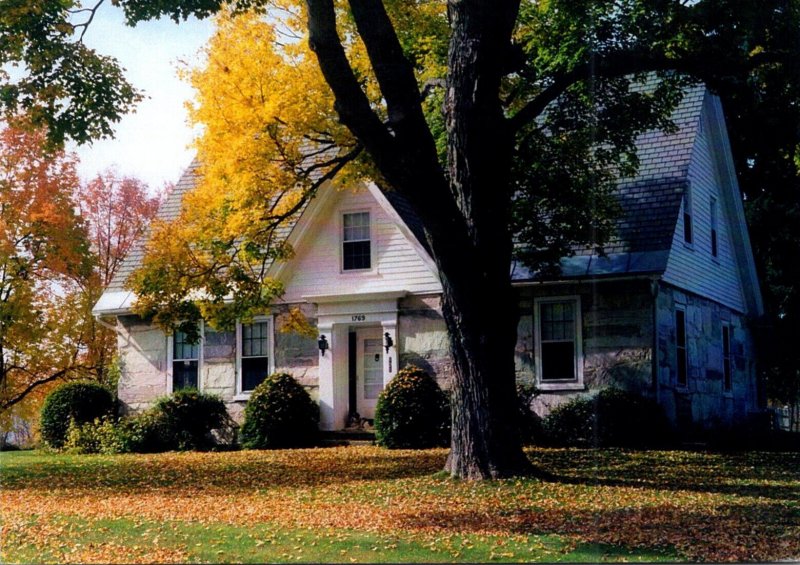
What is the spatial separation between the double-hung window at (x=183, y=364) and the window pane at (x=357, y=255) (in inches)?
157

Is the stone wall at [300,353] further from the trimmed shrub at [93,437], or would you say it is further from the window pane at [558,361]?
the window pane at [558,361]

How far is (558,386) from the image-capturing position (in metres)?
19.3

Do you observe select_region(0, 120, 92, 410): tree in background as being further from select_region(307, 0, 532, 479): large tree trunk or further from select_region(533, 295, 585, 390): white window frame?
select_region(533, 295, 585, 390): white window frame

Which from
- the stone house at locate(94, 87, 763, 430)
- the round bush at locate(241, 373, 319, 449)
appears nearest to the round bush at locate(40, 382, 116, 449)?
the stone house at locate(94, 87, 763, 430)

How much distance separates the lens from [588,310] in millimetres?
19297

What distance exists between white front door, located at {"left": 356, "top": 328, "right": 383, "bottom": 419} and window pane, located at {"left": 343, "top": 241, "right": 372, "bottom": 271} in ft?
4.41


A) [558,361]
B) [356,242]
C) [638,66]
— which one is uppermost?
[638,66]

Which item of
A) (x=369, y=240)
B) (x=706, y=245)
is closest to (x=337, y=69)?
(x=369, y=240)

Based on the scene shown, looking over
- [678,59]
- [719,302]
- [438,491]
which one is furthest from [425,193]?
[719,302]

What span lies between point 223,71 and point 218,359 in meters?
8.11

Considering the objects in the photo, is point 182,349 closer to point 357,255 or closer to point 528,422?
point 357,255

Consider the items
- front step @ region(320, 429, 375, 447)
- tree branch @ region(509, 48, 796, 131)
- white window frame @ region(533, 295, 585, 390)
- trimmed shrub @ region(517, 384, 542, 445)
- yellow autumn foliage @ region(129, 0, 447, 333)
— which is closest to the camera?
tree branch @ region(509, 48, 796, 131)

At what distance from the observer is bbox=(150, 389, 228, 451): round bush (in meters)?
20.4

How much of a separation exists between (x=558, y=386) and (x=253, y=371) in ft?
21.4
